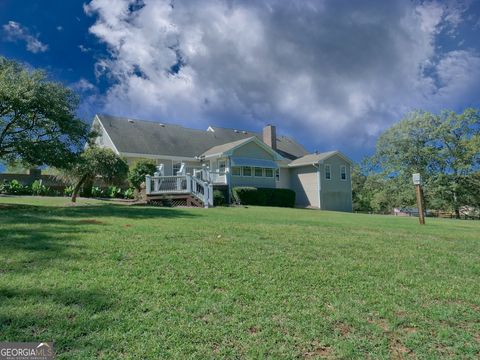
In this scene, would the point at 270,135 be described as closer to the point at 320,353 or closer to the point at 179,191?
the point at 179,191

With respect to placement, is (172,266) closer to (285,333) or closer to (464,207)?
(285,333)

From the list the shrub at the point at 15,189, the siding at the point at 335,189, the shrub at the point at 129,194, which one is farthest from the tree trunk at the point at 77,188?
the siding at the point at 335,189

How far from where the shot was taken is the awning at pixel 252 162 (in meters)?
25.3

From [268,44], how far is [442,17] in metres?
7.97

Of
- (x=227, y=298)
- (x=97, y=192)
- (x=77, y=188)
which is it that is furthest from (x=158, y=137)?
(x=227, y=298)

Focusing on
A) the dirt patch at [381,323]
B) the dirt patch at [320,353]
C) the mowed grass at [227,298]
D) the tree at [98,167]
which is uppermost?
the tree at [98,167]

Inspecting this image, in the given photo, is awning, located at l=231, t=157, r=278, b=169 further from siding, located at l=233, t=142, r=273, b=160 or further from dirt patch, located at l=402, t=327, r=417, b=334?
dirt patch, located at l=402, t=327, r=417, b=334

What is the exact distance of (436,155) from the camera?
109ft

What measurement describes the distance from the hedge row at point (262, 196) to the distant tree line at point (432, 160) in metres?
14.4

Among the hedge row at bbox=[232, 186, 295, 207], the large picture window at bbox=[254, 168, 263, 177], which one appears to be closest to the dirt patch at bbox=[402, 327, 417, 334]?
the hedge row at bbox=[232, 186, 295, 207]

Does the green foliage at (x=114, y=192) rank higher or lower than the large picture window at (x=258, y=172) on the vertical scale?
lower

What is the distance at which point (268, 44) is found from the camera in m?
17.7

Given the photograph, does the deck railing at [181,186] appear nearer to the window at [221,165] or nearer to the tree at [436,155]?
the window at [221,165]

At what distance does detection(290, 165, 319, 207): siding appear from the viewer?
96.7 ft
